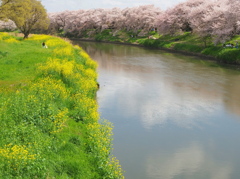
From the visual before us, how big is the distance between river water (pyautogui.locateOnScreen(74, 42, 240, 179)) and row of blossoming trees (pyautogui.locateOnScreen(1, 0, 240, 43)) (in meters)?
15.7

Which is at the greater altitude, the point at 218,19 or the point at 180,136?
the point at 218,19

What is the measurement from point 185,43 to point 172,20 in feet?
38.5

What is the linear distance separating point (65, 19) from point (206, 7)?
239ft

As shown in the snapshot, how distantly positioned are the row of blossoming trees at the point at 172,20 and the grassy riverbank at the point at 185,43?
5.43 ft

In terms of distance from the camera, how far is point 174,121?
19.3 metres

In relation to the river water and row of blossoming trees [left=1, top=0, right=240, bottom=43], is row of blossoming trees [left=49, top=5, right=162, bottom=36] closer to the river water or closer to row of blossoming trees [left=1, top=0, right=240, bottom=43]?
row of blossoming trees [left=1, top=0, right=240, bottom=43]

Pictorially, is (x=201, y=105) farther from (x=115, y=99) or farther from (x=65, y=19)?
(x=65, y=19)

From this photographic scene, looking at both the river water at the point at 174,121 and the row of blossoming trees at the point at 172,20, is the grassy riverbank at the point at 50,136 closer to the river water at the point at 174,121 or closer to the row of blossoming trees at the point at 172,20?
the river water at the point at 174,121

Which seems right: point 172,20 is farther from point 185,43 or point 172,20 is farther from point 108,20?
point 108,20

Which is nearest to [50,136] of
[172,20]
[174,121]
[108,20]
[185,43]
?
[174,121]

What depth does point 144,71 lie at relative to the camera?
36938mm

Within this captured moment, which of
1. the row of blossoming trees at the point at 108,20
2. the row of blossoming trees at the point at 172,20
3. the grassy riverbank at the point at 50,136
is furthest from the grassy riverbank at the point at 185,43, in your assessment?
the grassy riverbank at the point at 50,136

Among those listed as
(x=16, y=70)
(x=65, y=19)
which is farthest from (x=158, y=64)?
(x=65, y=19)

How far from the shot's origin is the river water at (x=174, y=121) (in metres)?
13.6
